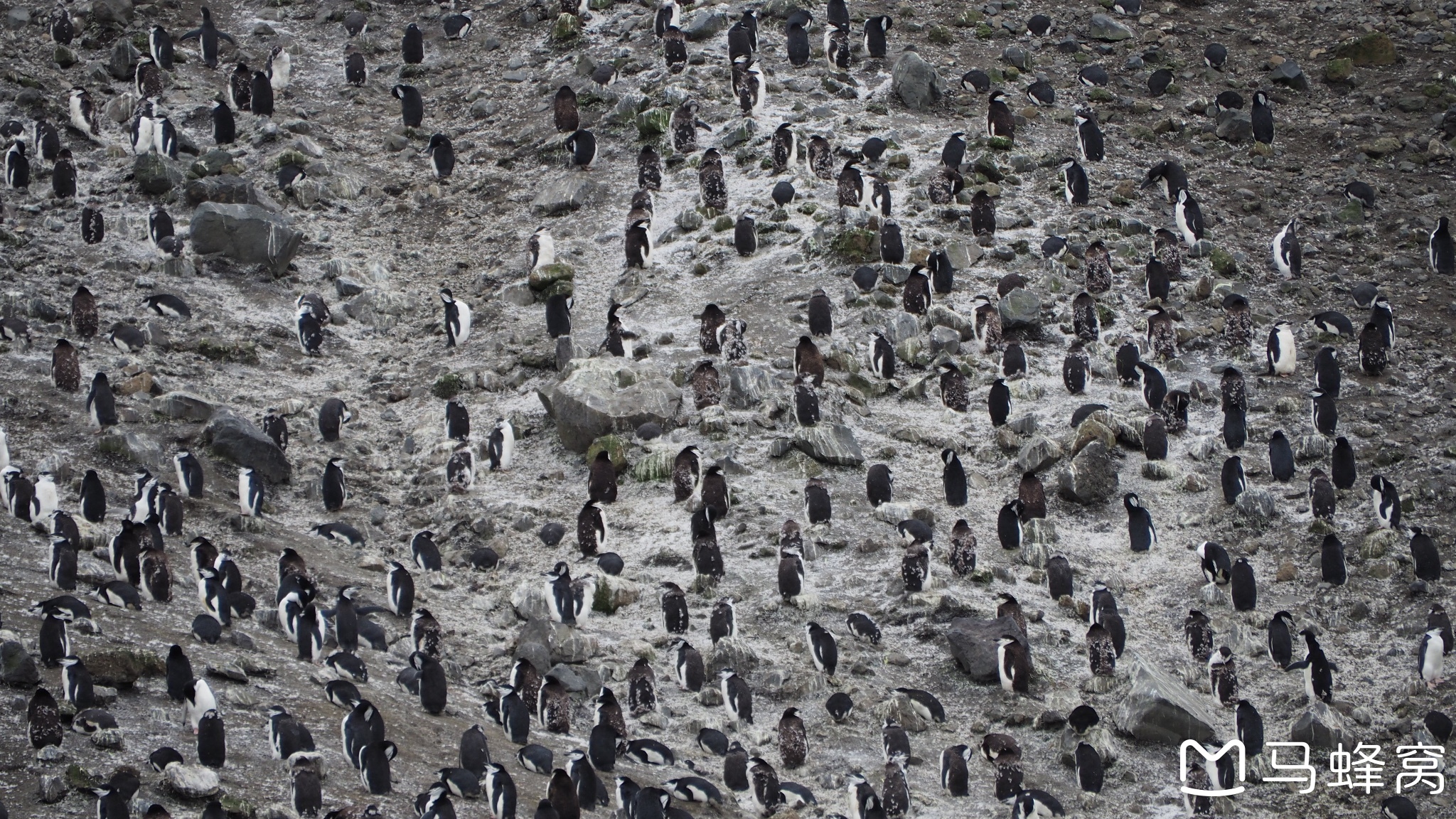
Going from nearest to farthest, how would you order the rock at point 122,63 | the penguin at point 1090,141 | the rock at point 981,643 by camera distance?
1. the rock at point 981,643
2. the penguin at point 1090,141
3. the rock at point 122,63

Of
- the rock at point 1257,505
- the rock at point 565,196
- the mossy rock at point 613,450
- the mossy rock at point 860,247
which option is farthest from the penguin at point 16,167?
the rock at point 1257,505

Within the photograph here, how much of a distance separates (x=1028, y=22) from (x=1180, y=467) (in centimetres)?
1123

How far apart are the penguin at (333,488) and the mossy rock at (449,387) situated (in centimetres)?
218

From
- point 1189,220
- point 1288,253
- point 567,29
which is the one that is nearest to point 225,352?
point 567,29

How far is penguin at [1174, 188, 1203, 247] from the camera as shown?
20.5 meters

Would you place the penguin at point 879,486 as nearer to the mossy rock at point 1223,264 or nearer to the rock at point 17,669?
the mossy rock at point 1223,264

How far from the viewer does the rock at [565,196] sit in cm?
2186

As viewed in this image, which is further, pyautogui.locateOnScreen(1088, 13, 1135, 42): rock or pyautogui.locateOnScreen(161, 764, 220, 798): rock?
pyautogui.locateOnScreen(1088, 13, 1135, 42): rock

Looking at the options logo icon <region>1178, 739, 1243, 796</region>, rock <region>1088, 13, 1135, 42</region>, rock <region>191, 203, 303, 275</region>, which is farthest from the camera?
rock <region>1088, 13, 1135, 42</region>

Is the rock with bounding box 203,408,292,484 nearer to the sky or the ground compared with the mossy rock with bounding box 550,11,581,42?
nearer to the ground

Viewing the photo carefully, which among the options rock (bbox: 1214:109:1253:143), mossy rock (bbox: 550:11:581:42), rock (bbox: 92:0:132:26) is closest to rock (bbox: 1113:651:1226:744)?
rock (bbox: 1214:109:1253:143)

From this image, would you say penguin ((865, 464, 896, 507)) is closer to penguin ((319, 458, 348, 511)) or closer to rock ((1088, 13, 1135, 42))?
penguin ((319, 458, 348, 511))

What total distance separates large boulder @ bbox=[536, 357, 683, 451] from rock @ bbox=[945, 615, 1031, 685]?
14.8ft

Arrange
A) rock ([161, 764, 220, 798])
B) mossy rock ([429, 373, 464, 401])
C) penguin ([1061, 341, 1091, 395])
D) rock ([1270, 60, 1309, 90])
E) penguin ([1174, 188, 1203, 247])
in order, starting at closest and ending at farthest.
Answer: rock ([161, 764, 220, 798]) < penguin ([1061, 341, 1091, 395]) < mossy rock ([429, 373, 464, 401]) < penguin ([1174, 188, 1203, 247]) < rock ([1270, 60, 1309, 90])
